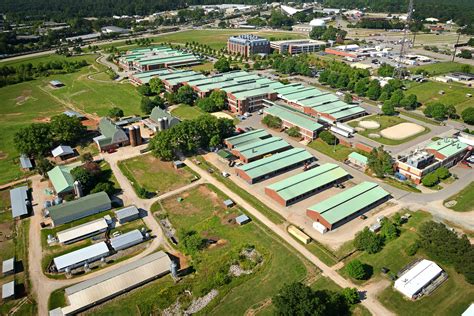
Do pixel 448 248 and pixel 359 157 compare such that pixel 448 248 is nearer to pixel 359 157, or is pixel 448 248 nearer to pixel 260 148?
pixel 359 157

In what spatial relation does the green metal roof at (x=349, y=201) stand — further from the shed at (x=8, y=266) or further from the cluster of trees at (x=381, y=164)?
the shed at (x=8, y=266)

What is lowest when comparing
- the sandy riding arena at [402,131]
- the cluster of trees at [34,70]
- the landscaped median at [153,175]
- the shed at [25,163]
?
the sandy riding arena at [402,131]

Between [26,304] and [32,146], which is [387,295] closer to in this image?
[26,304]

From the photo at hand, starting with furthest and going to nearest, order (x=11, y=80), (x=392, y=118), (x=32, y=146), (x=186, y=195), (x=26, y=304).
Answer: (x=11, y=80), (x=392, y=118), (x=32, y=146), (x=186, y=195), (x=26, y=304)

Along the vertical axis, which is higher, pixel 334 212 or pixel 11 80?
pixel 11 80

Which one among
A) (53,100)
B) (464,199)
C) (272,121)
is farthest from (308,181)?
(53,100)

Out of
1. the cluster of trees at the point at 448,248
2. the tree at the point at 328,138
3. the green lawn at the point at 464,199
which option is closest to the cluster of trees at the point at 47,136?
the tree at the point at 328,138

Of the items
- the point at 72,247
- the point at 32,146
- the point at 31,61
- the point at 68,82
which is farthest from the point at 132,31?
the point at 72,247

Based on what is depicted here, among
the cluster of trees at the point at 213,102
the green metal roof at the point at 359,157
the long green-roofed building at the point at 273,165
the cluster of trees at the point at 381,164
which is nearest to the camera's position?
the long green-roofed building at the point at 273,165
